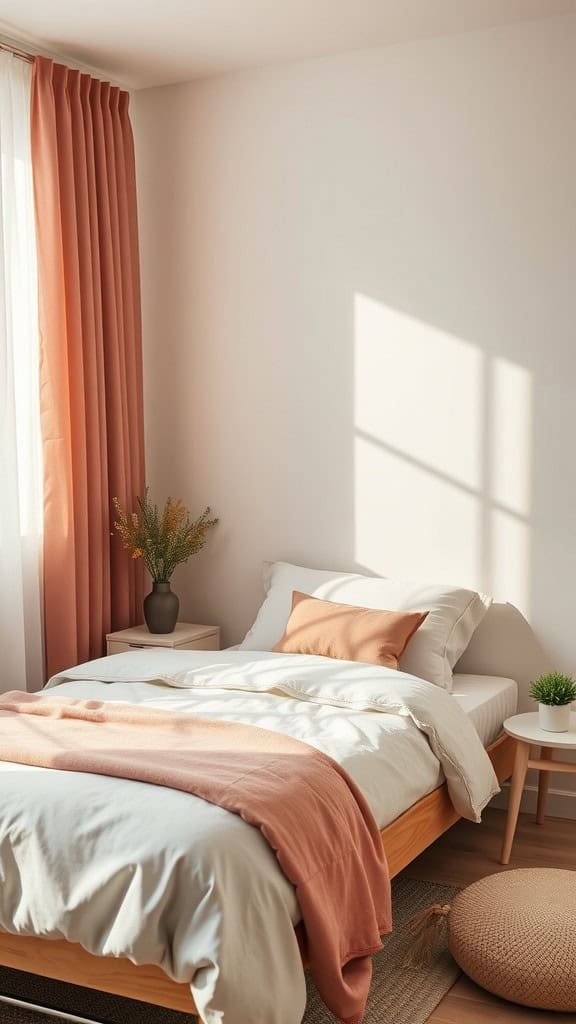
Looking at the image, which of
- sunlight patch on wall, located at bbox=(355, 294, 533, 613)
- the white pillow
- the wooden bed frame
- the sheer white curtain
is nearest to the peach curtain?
the sheer white curtain

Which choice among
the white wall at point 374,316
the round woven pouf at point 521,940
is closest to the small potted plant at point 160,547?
the white wall at point 374,316

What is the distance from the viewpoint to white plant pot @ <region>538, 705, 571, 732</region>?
138 inches

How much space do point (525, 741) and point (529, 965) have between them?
0.97m

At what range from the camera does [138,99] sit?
4.73 metres

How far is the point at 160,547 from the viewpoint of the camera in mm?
4484

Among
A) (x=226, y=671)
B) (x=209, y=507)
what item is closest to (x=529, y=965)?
(x=226, y=671)

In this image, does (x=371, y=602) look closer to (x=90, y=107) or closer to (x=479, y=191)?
(x=479, y=191)

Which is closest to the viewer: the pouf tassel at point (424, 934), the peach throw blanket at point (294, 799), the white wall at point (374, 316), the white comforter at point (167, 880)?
the white comforter at point (167, 880)

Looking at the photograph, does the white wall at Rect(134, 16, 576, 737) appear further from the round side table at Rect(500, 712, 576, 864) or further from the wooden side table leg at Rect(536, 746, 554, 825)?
the round side table at Rect(500, 712, 576, 864)

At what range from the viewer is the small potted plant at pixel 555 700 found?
350 centimetres

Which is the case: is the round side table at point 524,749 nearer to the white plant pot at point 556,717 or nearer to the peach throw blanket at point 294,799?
the white plant pot at point 556,717

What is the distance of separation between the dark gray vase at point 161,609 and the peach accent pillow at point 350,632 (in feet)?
2.13

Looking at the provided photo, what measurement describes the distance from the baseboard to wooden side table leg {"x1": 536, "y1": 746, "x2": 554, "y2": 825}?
0.33 feet

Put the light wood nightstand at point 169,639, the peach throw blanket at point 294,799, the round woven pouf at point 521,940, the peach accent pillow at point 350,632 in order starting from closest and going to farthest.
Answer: the peach throw blanket at point 294,799, the round woven pouf at point 521,940, the peach accent pillow at point 350,632, the light wood nightstand at point 169,639
